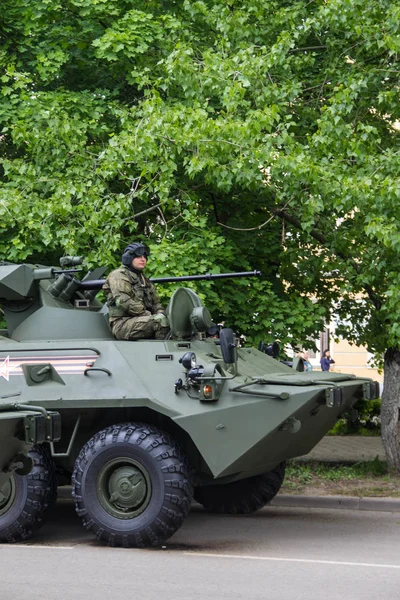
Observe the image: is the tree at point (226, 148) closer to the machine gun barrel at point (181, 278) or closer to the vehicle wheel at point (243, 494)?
the machine gun barrel at point (181, 278)

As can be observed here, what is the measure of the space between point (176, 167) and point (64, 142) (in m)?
1.44

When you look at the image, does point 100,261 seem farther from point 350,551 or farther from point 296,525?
point 350,551

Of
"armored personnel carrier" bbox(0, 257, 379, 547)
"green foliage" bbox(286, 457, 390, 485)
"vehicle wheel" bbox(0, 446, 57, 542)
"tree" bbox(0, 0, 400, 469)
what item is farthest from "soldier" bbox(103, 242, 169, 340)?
"green foliage" bbox(286, 457, 390, 485)

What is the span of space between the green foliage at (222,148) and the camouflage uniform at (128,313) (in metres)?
1.54

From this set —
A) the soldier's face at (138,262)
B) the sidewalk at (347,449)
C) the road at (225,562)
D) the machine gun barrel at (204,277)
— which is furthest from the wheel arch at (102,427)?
the sidewalk at (347,449)

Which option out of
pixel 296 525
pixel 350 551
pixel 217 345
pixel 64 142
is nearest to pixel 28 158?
pixel 64 142

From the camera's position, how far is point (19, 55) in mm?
13727

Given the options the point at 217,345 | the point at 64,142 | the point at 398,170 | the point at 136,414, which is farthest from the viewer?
the point at 64,142

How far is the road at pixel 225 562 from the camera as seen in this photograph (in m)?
7.32

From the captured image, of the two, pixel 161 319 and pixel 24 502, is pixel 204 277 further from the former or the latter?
pixel 24 502

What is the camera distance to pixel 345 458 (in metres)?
14.4

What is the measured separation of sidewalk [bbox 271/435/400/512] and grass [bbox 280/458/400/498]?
0.73 ft

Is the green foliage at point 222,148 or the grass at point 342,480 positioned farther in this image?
the grass at point 342,480

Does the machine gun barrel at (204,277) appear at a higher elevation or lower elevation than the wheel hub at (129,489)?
higher
